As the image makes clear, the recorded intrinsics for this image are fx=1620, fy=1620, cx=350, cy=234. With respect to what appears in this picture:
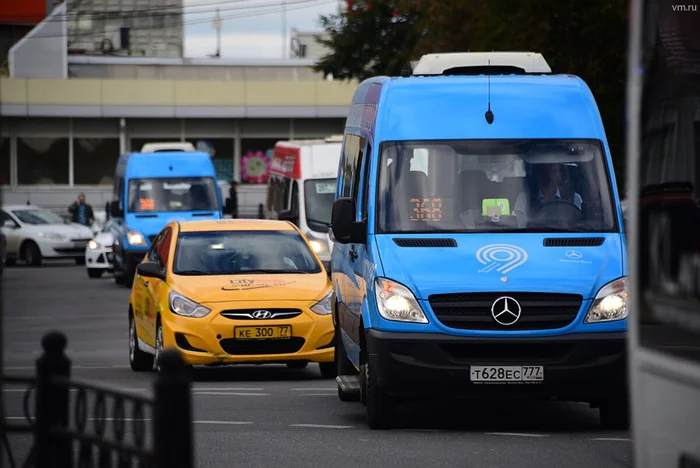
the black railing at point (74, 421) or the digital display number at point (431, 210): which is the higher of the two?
the digital display number at point (431, 210)

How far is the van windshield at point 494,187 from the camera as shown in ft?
37.0

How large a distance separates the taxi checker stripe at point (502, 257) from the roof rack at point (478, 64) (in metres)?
2.32

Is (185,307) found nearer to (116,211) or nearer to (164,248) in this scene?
(164,248)

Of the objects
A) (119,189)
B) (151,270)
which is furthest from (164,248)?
(119,189)

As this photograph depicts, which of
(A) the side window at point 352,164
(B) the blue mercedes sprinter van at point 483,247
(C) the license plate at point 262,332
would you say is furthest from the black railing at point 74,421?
(C) the license plate at point 262,332

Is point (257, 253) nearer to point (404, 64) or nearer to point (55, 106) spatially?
point (404, 64)

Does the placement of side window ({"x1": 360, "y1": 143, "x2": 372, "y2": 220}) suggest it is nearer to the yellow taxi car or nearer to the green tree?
the yellow taxi car

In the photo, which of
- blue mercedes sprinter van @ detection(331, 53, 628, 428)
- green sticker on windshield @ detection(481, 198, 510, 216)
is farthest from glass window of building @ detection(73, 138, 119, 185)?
green sticker on windshield @ detection(481, 198, 510, 216)

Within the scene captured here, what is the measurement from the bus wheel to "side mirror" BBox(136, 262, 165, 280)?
5082 mm

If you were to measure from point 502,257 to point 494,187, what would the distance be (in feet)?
2.69

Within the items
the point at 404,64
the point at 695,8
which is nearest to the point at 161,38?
the point at 404,64

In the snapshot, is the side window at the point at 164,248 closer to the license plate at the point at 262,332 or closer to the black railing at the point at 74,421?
the license plate at the point at 262,332

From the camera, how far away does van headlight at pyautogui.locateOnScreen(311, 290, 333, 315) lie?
47.5ft

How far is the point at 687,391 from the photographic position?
15.9 feet
